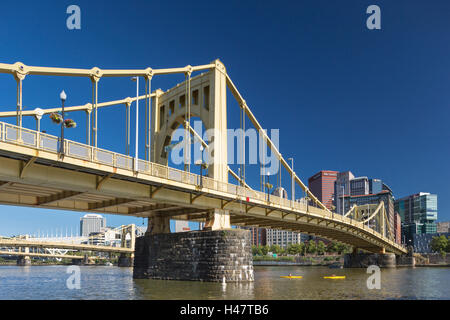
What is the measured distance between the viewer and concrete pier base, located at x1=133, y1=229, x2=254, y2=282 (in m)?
42.9

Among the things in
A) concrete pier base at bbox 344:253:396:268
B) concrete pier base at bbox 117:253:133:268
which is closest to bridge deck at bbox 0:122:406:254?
concrete pier base at bbox 344:253:396:268

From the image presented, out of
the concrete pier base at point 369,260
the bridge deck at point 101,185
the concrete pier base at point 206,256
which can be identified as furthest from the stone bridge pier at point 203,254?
the concrete pier base at point 369,260

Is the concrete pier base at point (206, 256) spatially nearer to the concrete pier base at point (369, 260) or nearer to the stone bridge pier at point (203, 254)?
the stone bridge pier at point (203, 254)

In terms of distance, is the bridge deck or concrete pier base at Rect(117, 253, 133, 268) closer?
the bridge deck

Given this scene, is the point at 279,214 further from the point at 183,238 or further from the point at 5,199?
the point at 5,199

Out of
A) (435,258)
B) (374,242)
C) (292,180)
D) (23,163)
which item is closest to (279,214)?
(292,180)

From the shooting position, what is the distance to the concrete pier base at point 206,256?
42875 millimetres

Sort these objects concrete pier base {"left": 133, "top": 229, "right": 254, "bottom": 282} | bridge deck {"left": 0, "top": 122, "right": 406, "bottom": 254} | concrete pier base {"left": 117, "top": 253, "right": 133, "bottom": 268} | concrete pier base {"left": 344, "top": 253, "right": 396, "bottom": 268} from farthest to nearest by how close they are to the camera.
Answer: concrete pier base {"left": 117, "top": 253, "right": 133, "bottom": 268} → concrete pier base {"left": 344, "top": 253, "right": 396, "bottom": 268} → concrete pier base {"left": 133, "top": 229, "right": 254, "bottom": 282} → bridge deck {"left": 0, "top": 122, "right": 406, "bottom": 254}

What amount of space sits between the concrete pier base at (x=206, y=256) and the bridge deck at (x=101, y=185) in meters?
3.41

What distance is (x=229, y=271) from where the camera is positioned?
42.6 m

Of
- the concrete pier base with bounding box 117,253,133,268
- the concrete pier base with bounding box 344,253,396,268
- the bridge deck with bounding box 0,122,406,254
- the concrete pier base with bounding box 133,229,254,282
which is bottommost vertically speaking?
the concrete pier base with bounding box 117,253,133,268

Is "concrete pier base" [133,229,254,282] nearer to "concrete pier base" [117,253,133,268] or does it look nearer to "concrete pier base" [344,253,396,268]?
"concrete pier base" [344,253,396,268]
